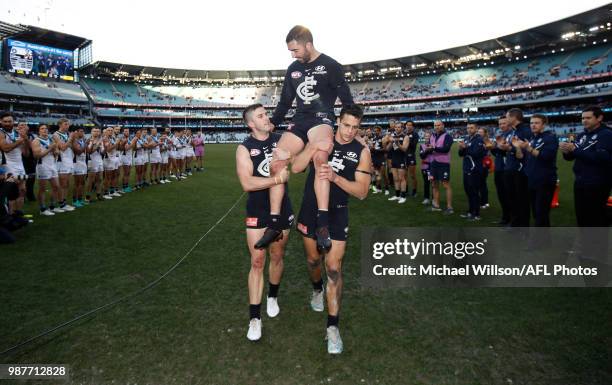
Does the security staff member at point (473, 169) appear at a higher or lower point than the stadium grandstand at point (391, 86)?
lower

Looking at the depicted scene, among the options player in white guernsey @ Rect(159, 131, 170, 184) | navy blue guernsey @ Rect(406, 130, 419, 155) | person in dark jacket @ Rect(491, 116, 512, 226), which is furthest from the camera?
player in white guernsey @ Rect(159, 131, 170, 184)

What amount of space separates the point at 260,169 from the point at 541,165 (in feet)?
17.1

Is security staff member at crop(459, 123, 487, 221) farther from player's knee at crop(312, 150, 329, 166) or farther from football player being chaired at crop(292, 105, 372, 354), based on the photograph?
player's knee at crop(312, 150, 329, 166)

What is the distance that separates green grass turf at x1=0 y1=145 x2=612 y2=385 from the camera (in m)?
3.03

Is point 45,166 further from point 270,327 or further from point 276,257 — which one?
point 270,327

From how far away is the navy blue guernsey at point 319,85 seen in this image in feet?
14.2

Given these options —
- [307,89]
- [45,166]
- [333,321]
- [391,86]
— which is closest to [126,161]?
[45,166]

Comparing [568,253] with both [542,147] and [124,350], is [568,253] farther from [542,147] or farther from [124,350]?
[124,350]

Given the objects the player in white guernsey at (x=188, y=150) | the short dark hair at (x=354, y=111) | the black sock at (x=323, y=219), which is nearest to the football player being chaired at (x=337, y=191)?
the short dark hair at (x=354, y=111)

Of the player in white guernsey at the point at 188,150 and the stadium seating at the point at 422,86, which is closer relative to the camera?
the player in white guernsey at the point at 188,150

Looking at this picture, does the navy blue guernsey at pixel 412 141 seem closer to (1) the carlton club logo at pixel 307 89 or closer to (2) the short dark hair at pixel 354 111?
(1) the carlton club logo at pixel 307 89

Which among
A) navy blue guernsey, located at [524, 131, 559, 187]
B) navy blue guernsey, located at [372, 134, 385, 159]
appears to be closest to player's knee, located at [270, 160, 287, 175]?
navy blue guernsey, located at [524, 131, 559, 187]

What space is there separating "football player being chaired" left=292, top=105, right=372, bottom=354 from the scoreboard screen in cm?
7380

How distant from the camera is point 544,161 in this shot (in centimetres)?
596
